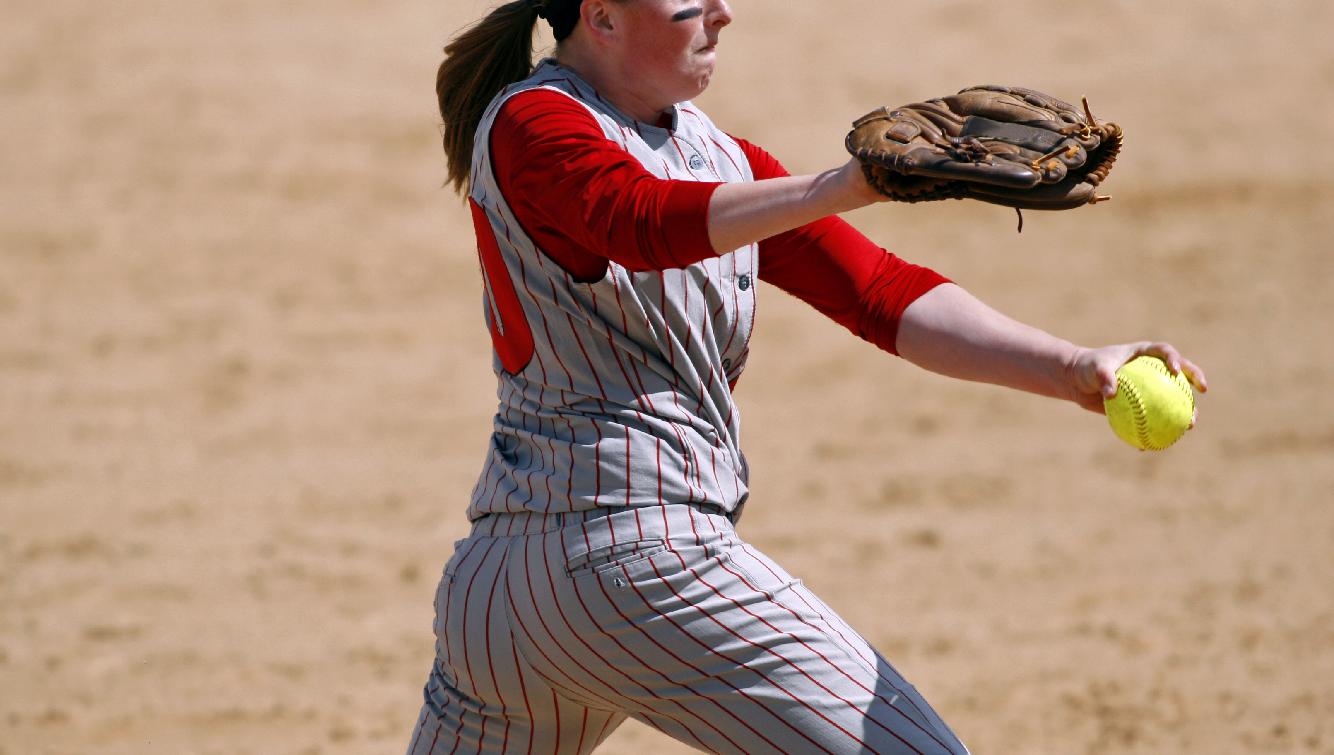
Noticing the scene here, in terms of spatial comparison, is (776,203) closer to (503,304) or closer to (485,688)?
(503,304)

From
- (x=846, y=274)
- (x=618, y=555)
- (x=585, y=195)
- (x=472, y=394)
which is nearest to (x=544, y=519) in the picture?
(x=618, y=555)

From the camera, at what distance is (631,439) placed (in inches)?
80.0

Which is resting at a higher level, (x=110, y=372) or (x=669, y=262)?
(x=110, y=372)

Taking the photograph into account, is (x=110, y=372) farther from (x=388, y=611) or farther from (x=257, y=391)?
(x=388, y=611)

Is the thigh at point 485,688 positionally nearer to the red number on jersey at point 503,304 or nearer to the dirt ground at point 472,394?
Answer: the red number on jersey at point 503,304

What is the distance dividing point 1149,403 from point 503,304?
110cm

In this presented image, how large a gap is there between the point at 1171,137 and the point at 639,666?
32.2 ft

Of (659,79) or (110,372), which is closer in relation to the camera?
(659,79)

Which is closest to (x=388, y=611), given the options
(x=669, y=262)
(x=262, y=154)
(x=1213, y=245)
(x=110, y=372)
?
(x=110, y=372)

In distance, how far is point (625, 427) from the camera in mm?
2041

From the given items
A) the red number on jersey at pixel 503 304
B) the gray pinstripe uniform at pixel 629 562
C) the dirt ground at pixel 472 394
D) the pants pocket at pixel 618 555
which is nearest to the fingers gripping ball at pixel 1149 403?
the gray pinstripe uniform at pixel 629 562

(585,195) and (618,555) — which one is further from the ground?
(585,195)

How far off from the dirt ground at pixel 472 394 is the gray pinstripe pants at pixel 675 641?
8.24 ft

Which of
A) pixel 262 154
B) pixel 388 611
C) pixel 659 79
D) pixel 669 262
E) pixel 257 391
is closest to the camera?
pixel 669 262
